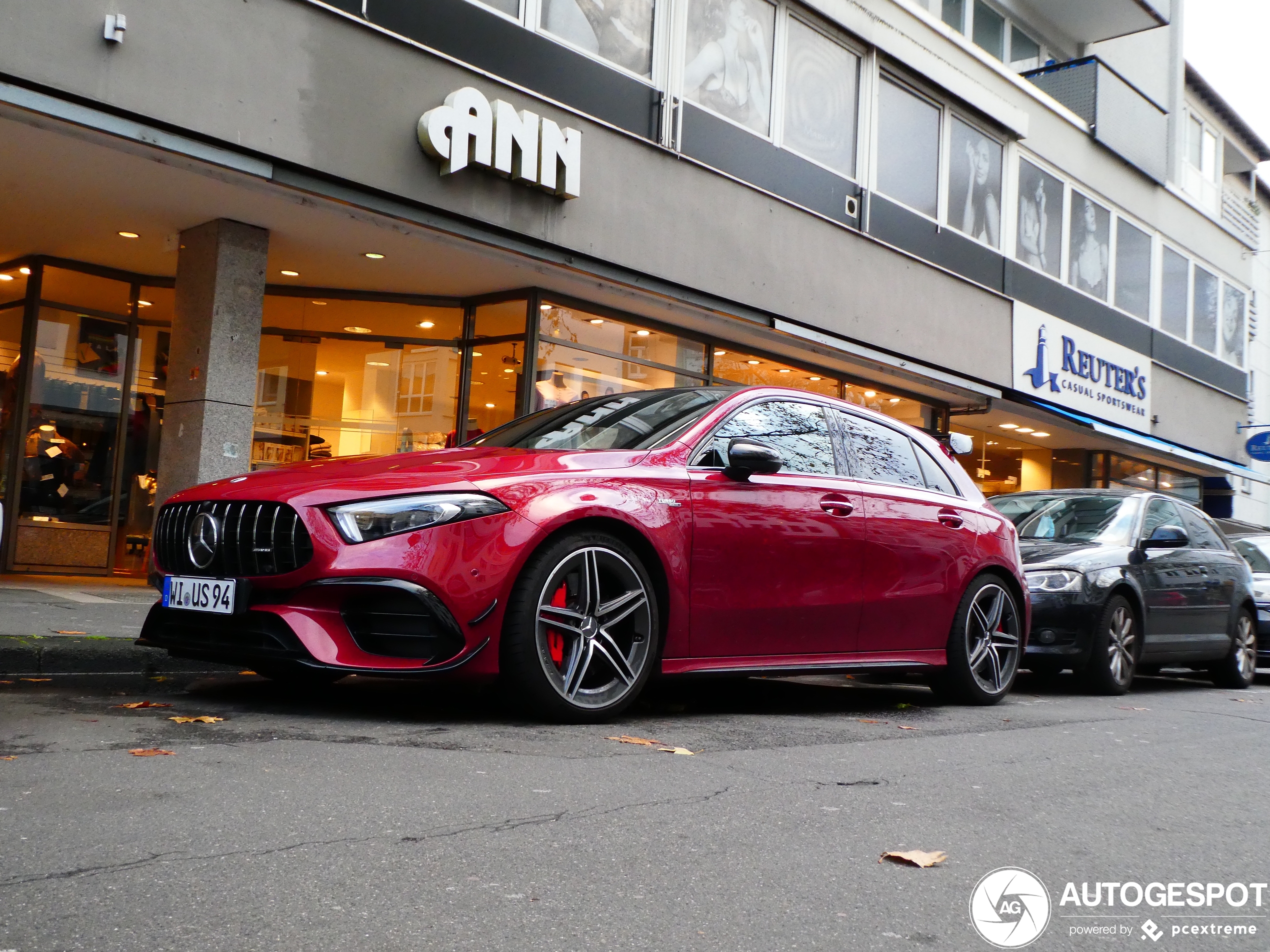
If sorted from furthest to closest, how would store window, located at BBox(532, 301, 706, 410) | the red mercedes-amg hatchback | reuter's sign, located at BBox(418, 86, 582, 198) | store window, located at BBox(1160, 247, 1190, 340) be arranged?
1. store window, located at BBox(1160, 247, 1190, 340)
2. store window, located at BBox(532, 301, 706, 410)
3. reuter's sign, located at BBox(418, 86, 582, 198)
4. the red mercedes-amg hatchback

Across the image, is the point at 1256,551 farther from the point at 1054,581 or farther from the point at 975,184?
the point at 975,184

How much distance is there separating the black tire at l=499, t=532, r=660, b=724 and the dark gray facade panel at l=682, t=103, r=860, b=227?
30.3ft

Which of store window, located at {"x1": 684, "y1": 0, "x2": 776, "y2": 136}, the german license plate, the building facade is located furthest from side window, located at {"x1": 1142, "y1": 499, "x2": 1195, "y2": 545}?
store window, located at {"x1": 684, "y1": 0, "x2": 776, "y2": 136}

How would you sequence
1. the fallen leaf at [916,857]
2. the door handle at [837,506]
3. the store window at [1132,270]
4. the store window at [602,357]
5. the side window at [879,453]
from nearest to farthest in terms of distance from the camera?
the fallen leaf at [916,857] < the door handle at [837,506] < the side window at [879,453] < the store window at [602,357] < the store window at [1132,270]

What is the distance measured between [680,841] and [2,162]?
28.1 ft

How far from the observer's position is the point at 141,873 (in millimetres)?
2580

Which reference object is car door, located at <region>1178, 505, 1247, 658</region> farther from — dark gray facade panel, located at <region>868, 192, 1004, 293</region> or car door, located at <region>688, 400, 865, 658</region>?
dark gray facade panel, located at <region>868, 192, 1004, 293</region>

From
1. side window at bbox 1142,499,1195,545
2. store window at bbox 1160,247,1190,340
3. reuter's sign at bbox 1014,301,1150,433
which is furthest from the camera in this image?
store window at bbox 1160,247,1190,340

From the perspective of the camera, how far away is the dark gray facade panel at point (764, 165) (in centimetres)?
1346

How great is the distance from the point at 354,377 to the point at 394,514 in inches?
371

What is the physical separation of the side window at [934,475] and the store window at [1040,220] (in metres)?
13.6

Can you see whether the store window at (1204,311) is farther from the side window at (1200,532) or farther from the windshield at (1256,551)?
the side window at (1200,532)

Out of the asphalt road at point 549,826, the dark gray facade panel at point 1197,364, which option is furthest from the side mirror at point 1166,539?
the dark gray facade panel at point 1197,364

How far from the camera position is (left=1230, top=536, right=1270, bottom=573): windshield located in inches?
492
